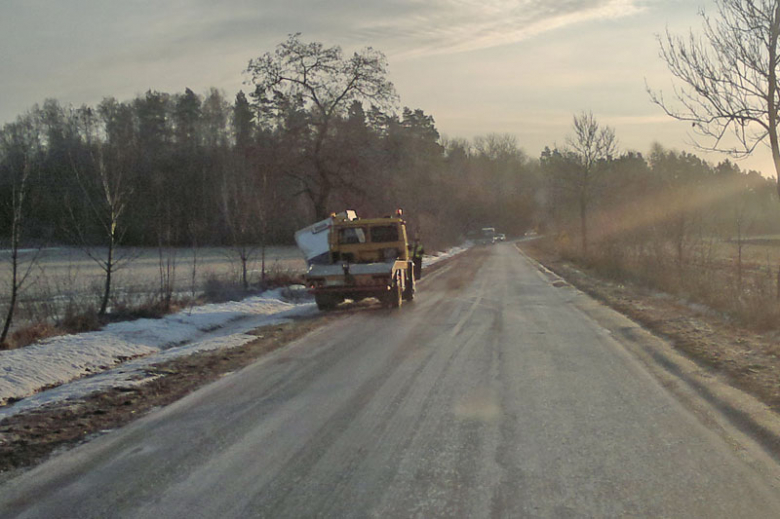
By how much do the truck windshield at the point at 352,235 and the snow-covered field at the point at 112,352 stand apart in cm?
354

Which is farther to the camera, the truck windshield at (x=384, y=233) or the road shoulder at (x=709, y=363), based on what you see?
the truck windshield at (x=384, y=233)

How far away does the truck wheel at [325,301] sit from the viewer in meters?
17.4

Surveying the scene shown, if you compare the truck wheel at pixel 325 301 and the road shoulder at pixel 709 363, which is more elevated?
the truck wheel at pixel 325 301

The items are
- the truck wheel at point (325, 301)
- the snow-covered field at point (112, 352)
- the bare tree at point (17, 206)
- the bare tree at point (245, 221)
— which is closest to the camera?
the snow-covered field at point (112, 352)

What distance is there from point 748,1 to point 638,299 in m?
8.57

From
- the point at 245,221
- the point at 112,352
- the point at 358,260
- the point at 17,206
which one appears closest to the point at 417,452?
the point at 112,352

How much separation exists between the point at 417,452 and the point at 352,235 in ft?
48.0

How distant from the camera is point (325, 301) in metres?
17.4

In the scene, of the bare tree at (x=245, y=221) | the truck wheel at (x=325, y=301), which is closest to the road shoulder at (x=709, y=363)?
the truck wheel at (x=325, y=301)

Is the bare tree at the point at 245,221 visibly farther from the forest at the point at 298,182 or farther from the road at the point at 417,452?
the road at the point at 417,452

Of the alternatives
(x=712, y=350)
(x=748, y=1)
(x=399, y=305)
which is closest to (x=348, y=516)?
(x=712, y=350)

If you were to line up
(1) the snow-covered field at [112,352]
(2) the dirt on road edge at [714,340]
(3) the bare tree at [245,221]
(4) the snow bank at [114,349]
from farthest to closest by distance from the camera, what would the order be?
(3) the bare tree at [245,221] → (4) the snow bank at [114,349] → (1) the snow-covered field at [112,352] → (2) the dirt on road edge at [714,340]

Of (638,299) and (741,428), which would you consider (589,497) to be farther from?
(638,299)

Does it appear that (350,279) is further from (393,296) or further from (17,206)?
(17,206)
